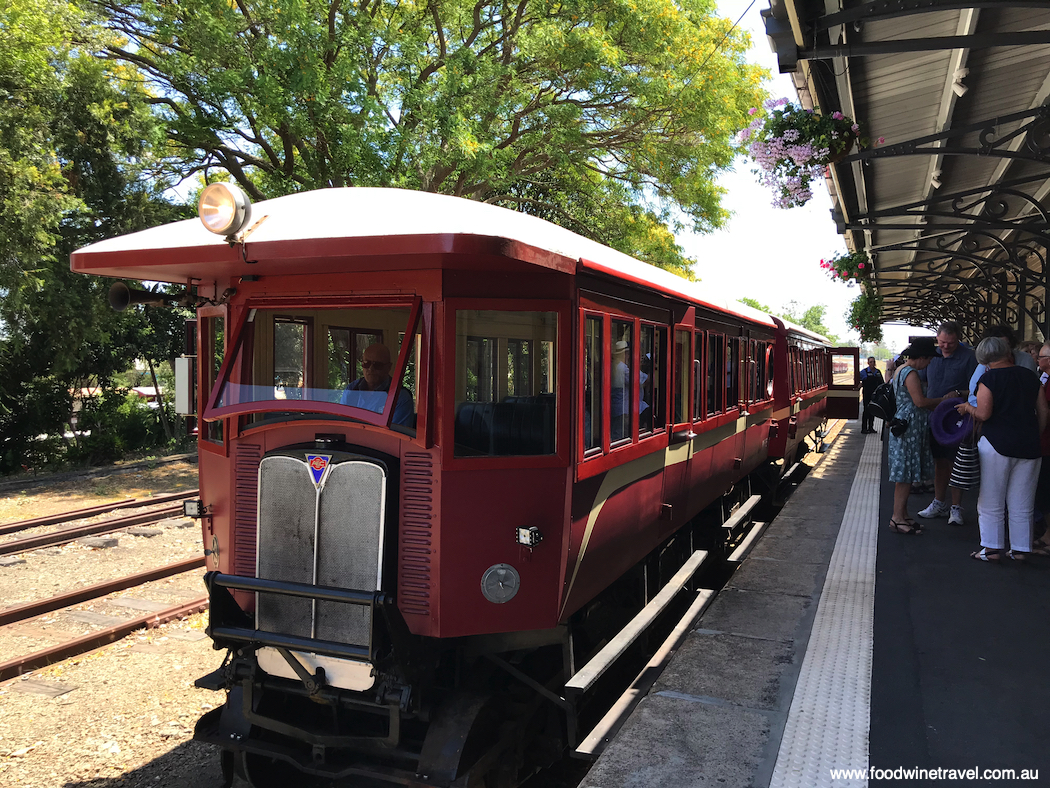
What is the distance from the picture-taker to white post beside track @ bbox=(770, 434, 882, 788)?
358 centimetres

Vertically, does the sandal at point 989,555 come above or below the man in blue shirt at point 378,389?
below

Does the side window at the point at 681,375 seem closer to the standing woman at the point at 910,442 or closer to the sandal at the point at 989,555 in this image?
the standing woman at the point at 910,442

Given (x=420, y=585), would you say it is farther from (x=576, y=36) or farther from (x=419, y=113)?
(x=576, y=36)

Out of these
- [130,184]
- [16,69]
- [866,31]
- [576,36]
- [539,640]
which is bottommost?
[539,640]

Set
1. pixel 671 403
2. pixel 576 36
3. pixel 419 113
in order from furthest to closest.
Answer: pixel 576 36, pixel 419 113, pixel 671 403

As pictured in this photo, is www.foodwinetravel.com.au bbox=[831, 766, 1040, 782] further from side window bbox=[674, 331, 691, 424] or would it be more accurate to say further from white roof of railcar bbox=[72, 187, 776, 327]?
side window bbox=[674, 331, 691, 424]

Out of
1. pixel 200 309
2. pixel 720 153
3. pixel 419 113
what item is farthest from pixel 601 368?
pixel 720 153

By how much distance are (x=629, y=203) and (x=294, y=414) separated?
16.5m

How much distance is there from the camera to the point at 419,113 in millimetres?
13492

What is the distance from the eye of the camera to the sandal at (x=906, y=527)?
793 cm

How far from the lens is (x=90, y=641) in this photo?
6.39m

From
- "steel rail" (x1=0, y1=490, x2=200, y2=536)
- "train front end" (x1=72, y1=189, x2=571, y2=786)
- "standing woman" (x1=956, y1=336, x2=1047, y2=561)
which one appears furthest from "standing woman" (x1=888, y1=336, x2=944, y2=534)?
"steel rail" (x1=0, y1=490, x2=200, y2=536)

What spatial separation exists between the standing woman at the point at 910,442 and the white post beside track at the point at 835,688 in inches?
31.2

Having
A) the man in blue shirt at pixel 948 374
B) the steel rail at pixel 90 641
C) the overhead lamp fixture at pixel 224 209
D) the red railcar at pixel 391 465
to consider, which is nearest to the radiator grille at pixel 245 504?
the red railcar at pixel 391 465
